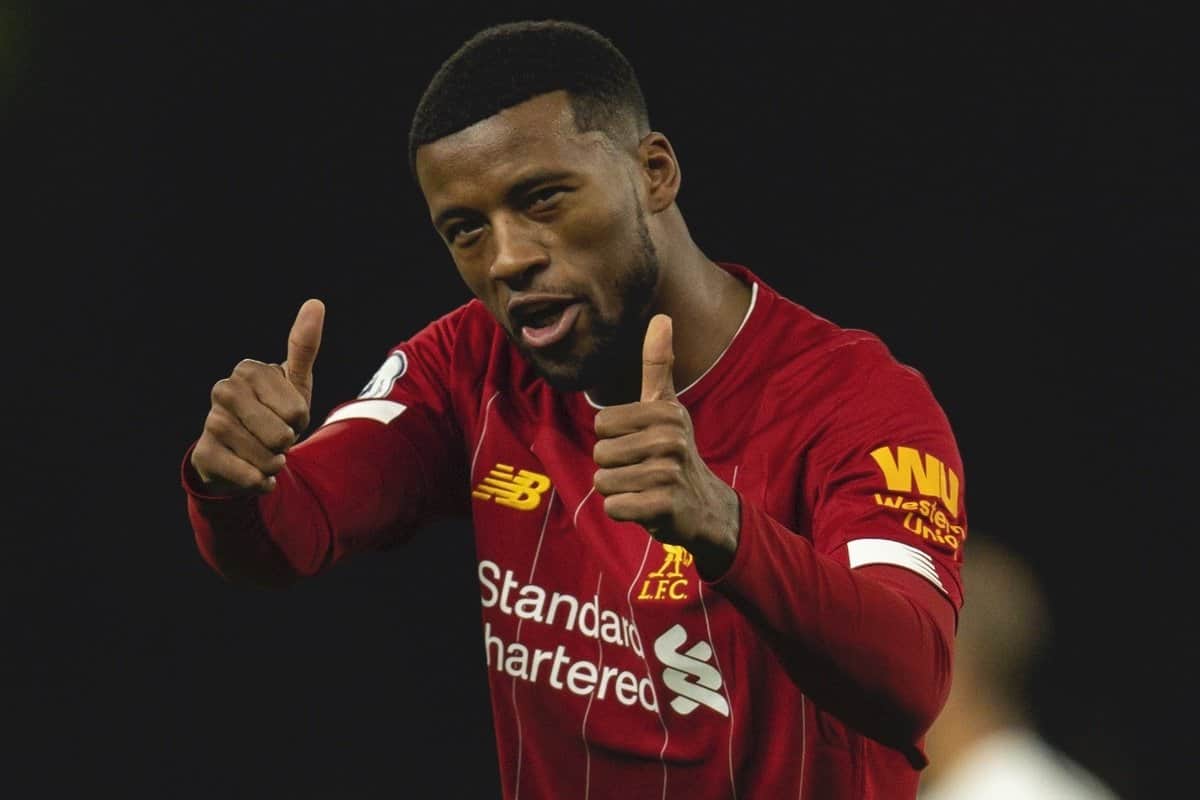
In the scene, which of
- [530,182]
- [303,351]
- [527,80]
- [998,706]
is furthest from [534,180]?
[998,706]

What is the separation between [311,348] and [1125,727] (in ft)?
5.98

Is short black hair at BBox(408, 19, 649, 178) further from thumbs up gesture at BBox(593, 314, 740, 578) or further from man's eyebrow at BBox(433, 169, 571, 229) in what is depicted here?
thumbs up gesture at BBox(593, 314, 740, 578)

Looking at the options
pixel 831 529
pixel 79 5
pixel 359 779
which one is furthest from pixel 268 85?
pixel 831 529

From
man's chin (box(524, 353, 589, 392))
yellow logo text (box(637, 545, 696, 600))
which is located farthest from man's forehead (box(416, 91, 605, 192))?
yellow logo text (box(637, 545, 696, 600))

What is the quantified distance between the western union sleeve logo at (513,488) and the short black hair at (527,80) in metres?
0.33

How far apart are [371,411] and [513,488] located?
0.59 ft

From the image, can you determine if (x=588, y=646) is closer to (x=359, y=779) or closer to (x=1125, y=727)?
(x=359, y=779)

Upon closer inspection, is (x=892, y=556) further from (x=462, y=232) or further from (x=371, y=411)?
(x=371, y=411)

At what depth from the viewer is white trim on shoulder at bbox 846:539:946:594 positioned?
1422 millimetres

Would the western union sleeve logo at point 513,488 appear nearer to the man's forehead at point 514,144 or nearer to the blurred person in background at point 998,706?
the man's forehead at point 514,144

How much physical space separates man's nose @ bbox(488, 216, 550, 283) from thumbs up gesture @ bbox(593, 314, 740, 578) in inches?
12.5

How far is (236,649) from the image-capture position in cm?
285

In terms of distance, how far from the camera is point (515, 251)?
5.12 feet

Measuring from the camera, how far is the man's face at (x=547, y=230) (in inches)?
61.9
